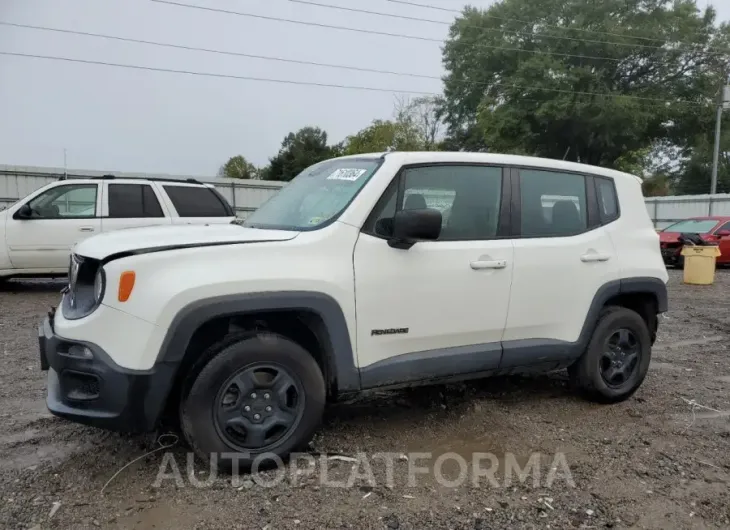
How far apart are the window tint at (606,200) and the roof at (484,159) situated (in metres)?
0.07

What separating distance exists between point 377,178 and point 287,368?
126cm

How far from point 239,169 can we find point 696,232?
61074 mm

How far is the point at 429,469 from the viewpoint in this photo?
337 centimetres

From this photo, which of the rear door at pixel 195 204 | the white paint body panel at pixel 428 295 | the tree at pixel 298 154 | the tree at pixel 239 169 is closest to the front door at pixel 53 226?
the rear door at pixel 195 204

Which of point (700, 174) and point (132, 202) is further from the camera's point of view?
point (700, 174)

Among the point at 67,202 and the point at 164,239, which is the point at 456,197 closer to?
the point at 164,239

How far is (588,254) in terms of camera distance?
4242 millimetres

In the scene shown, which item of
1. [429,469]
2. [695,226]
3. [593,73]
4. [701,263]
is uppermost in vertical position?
[593,73]

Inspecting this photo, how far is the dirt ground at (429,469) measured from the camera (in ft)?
9.42

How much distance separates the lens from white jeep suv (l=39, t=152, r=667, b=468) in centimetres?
295

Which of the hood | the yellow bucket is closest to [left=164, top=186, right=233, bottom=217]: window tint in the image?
the hood

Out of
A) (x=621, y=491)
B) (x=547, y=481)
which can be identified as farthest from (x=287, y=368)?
(x=621, y=491)

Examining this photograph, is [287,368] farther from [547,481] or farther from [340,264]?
[547,481]

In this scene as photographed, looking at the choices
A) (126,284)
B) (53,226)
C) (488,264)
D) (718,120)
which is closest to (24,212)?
(53,226)
